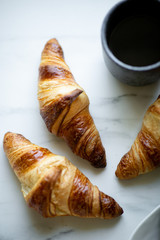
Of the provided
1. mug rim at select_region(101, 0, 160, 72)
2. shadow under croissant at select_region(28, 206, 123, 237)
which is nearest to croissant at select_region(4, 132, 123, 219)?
shadow under croissant at select_region(28, 206, 123, 237)

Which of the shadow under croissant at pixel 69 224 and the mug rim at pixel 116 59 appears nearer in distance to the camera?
the mug rim at pixel 116 59

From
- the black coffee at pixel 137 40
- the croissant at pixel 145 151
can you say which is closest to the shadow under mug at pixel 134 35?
the black coffee at pixel 137 40

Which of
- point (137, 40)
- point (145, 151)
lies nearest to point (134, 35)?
point (137, 40)

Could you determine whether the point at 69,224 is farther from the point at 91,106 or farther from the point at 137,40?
the point at 137,40

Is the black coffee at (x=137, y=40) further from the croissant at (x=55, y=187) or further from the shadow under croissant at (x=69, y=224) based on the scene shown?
the shadow under croissant at (x=69, y=224)

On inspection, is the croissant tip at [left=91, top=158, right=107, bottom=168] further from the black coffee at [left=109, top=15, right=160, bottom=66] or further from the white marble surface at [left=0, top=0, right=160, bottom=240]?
the black coffee at [left=109, top=15, right=160, bottom=66]

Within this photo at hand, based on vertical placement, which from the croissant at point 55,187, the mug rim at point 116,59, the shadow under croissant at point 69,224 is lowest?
the shadow under croissant at point 69,224

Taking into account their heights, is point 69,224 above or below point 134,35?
below
